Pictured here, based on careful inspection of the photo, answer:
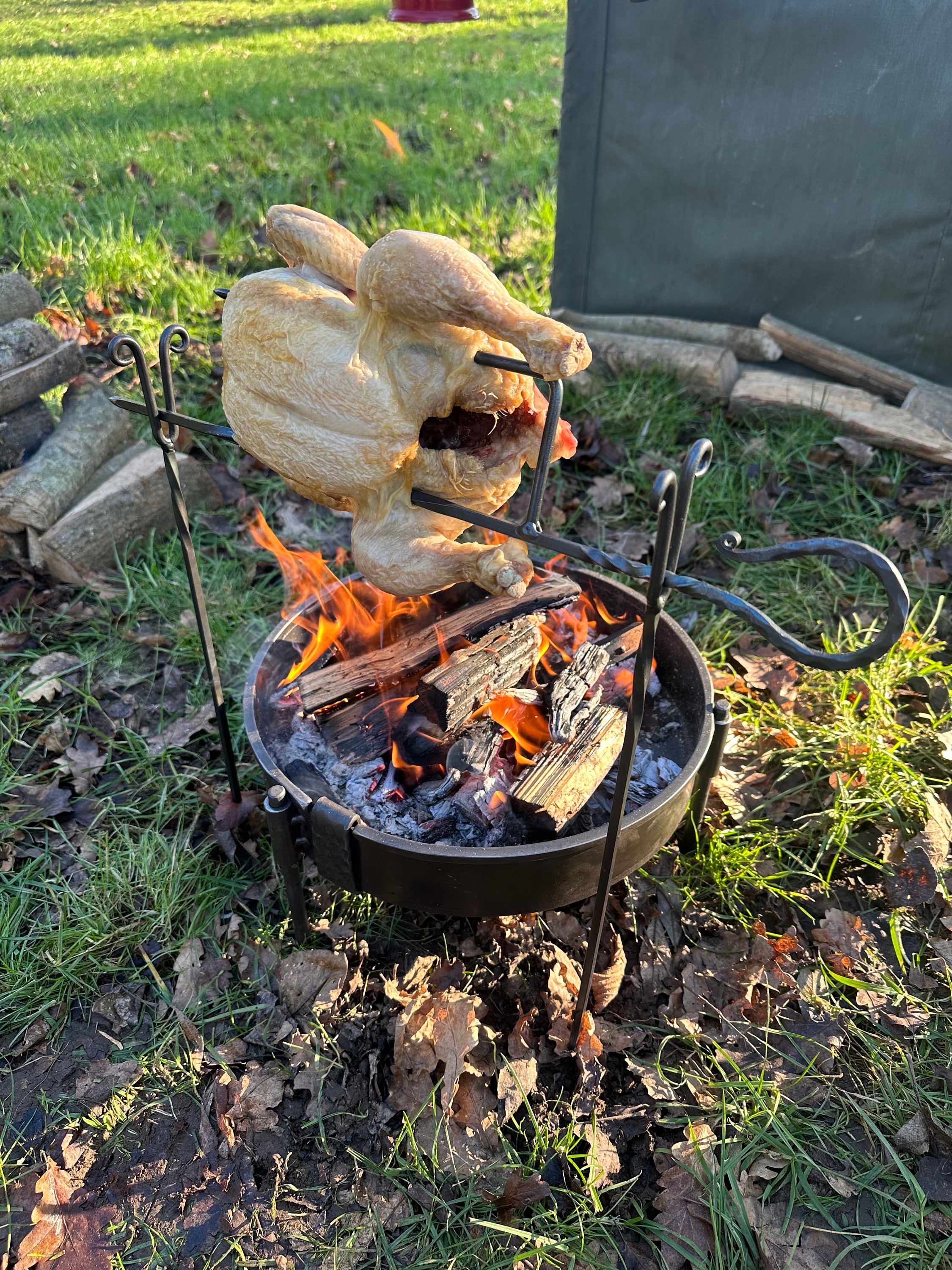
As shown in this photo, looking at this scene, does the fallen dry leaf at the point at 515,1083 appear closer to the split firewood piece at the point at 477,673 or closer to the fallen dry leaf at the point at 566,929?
the fallen dry leaf at the point at 566,929

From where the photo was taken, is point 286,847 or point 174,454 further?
point 174,454

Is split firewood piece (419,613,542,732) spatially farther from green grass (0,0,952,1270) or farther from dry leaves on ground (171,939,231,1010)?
dry leaves on ground (171,939,231,1010)

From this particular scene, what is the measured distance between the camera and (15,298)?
401 centimetres

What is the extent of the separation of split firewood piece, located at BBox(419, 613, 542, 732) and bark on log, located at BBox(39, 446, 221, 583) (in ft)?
6.66

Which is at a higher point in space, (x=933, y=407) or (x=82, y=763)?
(x=933, y=407)

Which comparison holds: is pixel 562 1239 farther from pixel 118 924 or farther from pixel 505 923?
pixel 118 924

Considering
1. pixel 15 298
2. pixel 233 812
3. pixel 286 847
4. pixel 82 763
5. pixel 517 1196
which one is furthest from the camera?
pixel 15 298

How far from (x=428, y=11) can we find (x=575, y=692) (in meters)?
2.16

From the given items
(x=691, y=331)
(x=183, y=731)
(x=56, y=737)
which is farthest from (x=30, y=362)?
(x=691, y=331)

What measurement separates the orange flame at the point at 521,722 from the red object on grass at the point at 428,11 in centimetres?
210

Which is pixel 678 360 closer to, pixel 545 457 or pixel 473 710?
pixel 473 710

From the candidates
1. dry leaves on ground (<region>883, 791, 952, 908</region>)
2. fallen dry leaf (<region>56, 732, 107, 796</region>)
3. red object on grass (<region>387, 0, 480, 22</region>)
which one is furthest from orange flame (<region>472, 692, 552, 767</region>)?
red object on grass (<region>387, 0, 480, 22</region>)

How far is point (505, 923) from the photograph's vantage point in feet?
8.45

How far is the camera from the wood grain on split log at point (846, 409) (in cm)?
410
